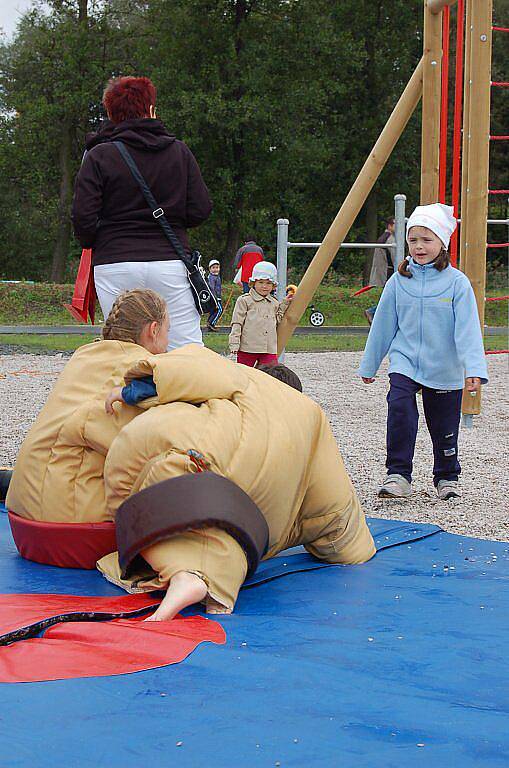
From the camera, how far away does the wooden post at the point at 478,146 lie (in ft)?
24.3

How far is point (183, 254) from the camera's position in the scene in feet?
16.9

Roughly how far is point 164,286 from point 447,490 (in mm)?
1649

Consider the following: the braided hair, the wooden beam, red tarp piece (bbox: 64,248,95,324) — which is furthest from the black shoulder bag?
the wooden beam

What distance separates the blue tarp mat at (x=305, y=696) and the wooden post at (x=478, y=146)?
14.4 feet

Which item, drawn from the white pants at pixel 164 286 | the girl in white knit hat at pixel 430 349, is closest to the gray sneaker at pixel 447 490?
the girl in white knit hat at pixel 430 349

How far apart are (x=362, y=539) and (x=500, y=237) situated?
3157 cm

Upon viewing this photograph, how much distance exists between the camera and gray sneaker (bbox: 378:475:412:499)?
5.08 meters

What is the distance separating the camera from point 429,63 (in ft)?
24.8

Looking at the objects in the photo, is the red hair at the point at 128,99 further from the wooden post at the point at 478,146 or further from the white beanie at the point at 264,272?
the white beanie at the point at 264,272

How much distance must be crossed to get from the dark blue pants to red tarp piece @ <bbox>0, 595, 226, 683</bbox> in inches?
91.3

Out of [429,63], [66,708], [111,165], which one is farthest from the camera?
[429,63]

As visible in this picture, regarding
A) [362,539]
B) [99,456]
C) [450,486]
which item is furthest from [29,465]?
[450,486]

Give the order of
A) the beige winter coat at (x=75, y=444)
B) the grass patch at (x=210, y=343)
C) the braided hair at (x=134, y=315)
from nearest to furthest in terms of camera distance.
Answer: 1. the beige winter coat at (x=75, y=444)
2. the braided hair at (x=134, y=315)
3. the grass patch at (x=210, y=343)

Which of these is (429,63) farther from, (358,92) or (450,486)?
(358,92)
